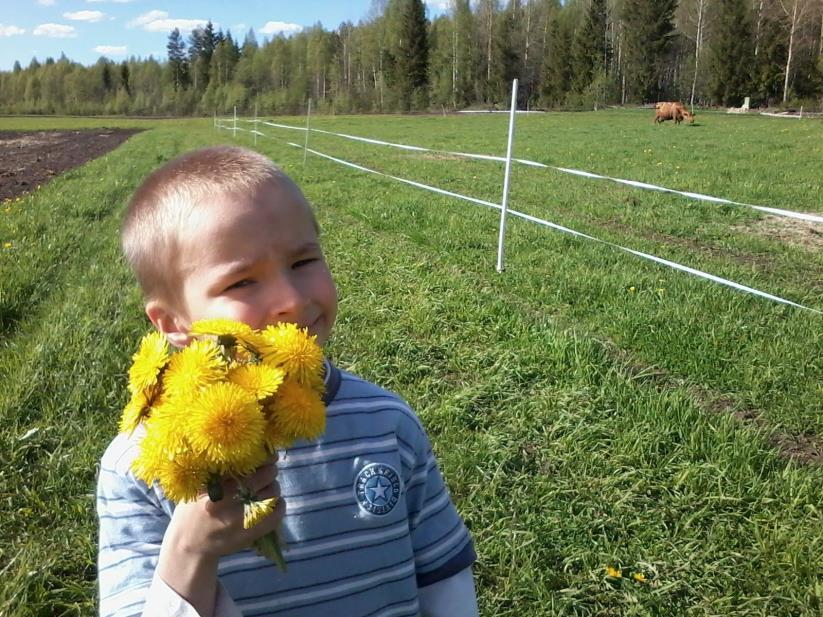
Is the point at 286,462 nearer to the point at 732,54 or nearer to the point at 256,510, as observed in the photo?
the point at 256,510

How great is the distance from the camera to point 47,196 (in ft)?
38.1

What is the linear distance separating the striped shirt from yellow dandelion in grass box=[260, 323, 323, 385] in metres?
0.41

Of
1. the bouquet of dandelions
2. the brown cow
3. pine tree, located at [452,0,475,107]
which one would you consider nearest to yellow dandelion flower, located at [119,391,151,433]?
the bouquet of dandelions

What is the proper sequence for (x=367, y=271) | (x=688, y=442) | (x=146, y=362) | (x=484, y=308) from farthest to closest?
(x=367, y=271) → (x=484, y=308) → (x=688, y=442) → (x=146, y=362)

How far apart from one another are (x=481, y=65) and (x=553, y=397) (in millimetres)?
81863

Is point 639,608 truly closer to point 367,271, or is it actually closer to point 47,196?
point 367,271

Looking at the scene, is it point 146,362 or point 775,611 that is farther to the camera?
point 775,611

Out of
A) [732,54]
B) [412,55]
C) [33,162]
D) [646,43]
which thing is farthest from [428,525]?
[412,55]

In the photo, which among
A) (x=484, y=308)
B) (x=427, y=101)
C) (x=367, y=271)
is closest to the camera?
(x=484, y=308)

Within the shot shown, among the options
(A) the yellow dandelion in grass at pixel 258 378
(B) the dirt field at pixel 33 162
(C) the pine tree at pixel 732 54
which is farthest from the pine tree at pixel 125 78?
(A) the yellow dandelion in grass at pixel 258 378

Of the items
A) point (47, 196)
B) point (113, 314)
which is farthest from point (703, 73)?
point (113, 314)

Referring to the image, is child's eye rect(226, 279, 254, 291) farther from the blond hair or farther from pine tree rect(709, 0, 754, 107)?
pine tree rect(709, 0, 754, 107)

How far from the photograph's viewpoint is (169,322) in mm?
1290

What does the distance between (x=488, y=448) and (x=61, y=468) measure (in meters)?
2.00
